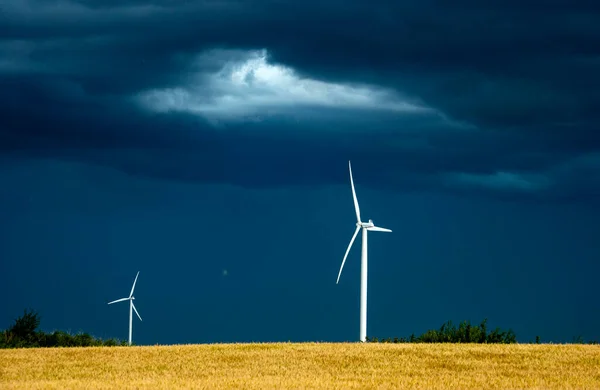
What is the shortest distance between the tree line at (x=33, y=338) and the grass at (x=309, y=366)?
1030cm

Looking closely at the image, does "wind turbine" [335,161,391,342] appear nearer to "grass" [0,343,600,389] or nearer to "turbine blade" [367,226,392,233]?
"turbine blade" [367,226,392,233]

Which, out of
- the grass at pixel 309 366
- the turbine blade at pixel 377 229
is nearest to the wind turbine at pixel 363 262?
the turbine blade at pixel 377 229

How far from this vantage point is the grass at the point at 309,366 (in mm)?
29219

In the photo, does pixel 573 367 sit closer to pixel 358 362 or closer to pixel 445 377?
pixel 445 377

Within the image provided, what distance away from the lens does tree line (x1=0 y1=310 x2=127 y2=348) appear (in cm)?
5365

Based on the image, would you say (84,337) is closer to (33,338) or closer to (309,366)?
(33,338)

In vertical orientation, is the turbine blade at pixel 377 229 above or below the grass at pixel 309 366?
above

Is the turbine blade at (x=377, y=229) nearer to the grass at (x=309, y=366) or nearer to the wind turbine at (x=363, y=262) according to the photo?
the wind turbine at (x=363, y=262)

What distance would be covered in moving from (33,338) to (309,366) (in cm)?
2884

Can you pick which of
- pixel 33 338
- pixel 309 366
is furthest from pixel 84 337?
pixel 309 366

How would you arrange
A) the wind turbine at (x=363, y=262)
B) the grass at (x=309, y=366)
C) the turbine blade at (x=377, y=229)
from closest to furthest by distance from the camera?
the grass at (x=309, y=366), the wind turbine at (x=363, y=262), the turbine blade at (x=377, y=229)

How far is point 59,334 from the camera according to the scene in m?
58.8

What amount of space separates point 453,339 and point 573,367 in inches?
521

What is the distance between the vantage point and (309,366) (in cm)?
3406
